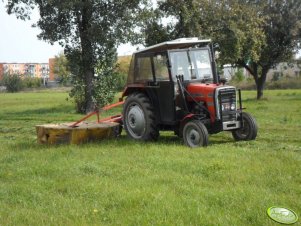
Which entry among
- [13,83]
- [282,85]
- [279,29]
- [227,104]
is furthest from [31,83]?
[227,104]

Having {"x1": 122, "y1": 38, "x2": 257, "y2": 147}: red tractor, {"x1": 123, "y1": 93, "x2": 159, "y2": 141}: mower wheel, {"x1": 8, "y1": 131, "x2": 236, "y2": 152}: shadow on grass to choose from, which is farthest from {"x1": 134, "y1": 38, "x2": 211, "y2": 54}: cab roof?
{"x1": 8, "y1": 131, "x2": 236, "y2": 152}: shadow on grass

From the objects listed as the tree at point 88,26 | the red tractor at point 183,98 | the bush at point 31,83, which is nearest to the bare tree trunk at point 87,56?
the tree at point 88,26

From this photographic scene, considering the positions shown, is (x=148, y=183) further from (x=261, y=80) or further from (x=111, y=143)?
(x=261, y=80)

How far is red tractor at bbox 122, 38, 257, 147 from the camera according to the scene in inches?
430

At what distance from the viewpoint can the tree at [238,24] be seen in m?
26.4

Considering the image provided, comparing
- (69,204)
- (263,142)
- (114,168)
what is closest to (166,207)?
(69,204)

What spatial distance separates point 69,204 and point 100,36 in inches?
687

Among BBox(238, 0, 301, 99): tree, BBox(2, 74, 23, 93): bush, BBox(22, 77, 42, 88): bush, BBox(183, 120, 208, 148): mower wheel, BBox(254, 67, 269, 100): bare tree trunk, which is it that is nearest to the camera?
BBox(183, 120, 208, 148): mower wheel

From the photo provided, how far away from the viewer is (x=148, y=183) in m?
7.20

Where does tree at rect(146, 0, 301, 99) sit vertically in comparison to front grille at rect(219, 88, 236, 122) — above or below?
above

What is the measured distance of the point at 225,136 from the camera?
12766 mm

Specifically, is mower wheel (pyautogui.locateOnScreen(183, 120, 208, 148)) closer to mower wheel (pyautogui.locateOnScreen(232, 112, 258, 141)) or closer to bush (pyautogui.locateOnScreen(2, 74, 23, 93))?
mower wheel (pyautogui.locateOnScreen(232, 112, 258, 141))

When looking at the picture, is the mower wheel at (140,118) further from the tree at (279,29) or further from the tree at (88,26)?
the tree at (279,29)

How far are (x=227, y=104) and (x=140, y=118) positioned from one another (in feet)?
7.04
